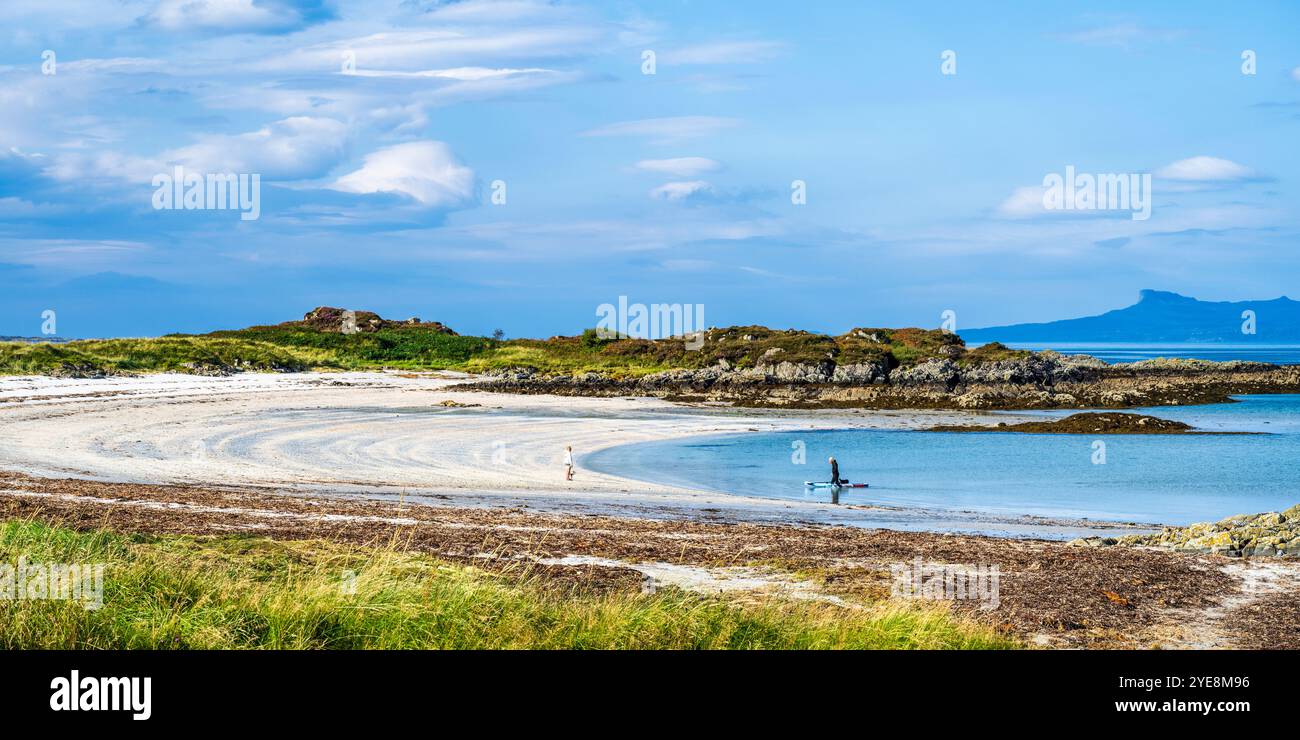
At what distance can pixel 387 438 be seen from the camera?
3934cm

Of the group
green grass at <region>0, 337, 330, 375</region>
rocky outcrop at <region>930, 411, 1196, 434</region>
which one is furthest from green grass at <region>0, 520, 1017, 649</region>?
green grass at <region>0, 337, 330, 375</region>

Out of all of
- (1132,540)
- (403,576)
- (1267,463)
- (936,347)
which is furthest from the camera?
(936,347)

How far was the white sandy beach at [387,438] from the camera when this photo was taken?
80.0 feet

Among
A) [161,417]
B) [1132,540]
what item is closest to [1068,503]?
[1132,540]

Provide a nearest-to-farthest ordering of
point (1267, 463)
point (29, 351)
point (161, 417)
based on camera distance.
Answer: point (1267, 463) → point (161, 417) → point (29, 351)

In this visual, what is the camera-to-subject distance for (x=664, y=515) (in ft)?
70.8

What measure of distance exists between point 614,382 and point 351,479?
48043 millimetres

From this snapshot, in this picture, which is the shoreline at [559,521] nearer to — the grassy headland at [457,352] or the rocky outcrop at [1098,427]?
the rocky outcrop at [1098,427]

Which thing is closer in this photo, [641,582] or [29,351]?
[641,582]

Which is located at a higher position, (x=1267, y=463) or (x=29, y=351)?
(x=29, y=351)
